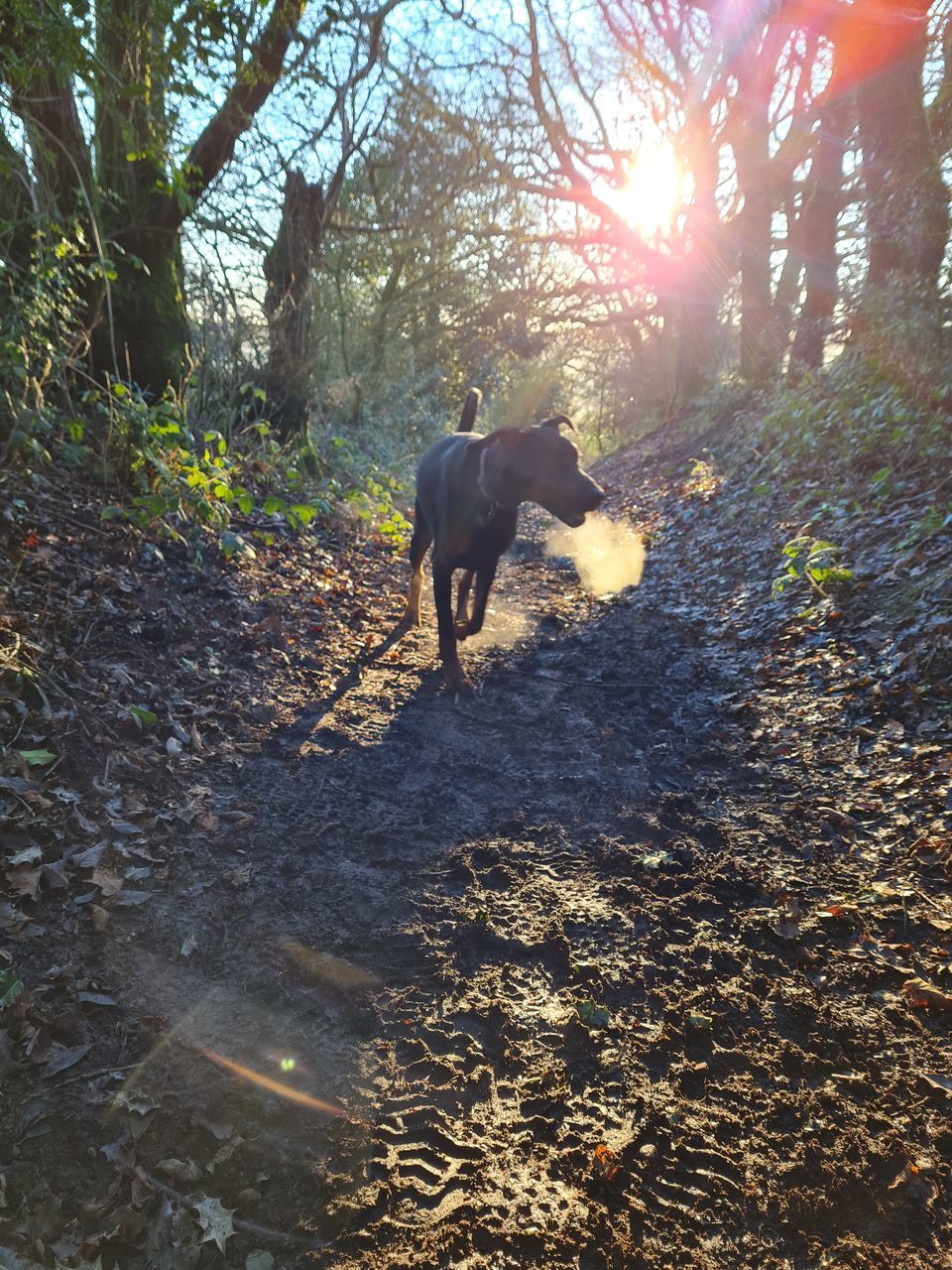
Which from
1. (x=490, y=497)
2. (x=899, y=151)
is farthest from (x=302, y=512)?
(x=899, y=151)

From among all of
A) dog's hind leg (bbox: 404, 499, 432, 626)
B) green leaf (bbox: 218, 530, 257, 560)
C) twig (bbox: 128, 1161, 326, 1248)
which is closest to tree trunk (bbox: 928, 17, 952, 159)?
dog's hind leg (bbox: 404, 499, 432, 626)

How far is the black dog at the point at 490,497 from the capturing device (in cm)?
501

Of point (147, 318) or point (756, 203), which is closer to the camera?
point (147, 318)

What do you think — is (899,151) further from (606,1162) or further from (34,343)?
(606,1162)

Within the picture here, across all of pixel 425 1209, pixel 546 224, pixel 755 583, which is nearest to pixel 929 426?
pixel 755 583

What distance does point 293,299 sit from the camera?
32.0ft

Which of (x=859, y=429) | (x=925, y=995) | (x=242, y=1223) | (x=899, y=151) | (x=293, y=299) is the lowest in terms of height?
(x=242, y=1223)

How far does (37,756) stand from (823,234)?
38.5ft

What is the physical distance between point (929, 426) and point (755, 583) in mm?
2247

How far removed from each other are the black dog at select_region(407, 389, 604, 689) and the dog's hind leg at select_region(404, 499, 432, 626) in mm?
760

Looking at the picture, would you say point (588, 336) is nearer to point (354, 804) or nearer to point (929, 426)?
point (929, 426)

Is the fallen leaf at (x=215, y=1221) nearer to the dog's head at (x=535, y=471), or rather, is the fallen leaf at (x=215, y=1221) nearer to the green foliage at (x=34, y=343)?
the dog's head at (x=535, y=471)

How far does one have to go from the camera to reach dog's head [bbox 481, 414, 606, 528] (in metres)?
4.99

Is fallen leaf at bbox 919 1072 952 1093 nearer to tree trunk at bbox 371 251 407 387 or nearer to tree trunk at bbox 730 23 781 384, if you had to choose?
tree trunk at bbox 730 23 781 384
